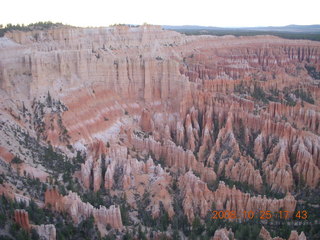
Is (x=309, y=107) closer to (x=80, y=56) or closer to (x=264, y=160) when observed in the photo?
(x=264, y=160)

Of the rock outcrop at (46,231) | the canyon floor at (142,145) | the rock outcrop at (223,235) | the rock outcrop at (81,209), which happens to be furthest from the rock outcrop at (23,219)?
the rock outcrop at (223,235)

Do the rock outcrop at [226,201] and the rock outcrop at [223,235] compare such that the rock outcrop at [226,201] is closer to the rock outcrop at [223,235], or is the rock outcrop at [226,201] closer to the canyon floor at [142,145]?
the canyon floor at [142,145]
